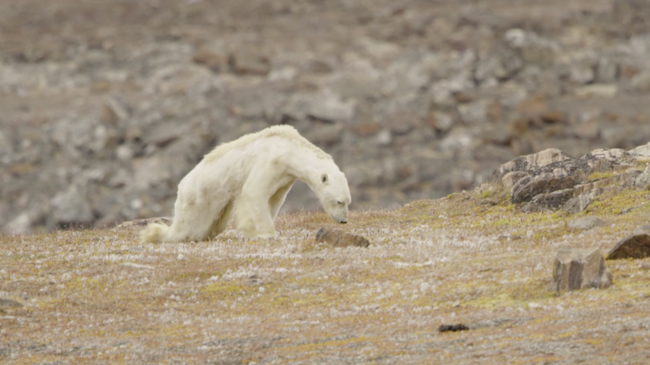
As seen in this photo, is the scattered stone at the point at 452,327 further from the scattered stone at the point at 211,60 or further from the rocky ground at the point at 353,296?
the scattered stone at the point at 211,60

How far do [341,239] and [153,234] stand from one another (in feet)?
18.2

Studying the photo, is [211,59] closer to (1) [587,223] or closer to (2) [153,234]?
(2) [153,234]

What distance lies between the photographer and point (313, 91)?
104375 millimetres

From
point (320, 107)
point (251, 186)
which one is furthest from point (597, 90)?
point (251, 186)

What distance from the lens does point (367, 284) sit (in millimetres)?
16328

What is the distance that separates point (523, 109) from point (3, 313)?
85950mm

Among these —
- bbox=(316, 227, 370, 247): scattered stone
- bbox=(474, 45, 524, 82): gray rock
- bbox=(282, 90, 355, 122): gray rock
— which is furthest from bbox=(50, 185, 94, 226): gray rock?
bbox=(316, 227, 370, 247): scattered stone

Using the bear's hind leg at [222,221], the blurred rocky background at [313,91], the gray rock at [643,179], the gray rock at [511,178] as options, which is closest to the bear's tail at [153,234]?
the bear's hind leg at [222,221]

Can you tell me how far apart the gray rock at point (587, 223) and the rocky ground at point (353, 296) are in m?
0.03

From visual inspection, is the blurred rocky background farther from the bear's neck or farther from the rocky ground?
the rocky ground

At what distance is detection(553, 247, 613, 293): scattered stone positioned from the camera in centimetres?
1414

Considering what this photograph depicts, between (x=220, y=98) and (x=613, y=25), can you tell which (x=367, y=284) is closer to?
(x=220, y=98)

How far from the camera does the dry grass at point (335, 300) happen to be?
12.5 meters

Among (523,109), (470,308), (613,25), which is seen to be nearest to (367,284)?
(470,308)
